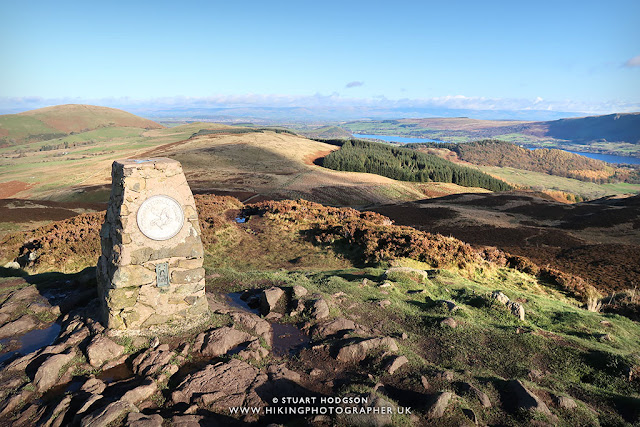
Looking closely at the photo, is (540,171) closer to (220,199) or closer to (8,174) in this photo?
(220,199)

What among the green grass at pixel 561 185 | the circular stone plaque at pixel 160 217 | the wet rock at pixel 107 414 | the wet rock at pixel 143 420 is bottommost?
the green grass at pixel 561 185

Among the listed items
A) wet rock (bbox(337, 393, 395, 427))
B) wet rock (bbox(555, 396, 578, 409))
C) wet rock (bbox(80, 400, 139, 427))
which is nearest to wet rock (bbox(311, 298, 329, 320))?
wet rock (bbox(337, 393, 395, 427))

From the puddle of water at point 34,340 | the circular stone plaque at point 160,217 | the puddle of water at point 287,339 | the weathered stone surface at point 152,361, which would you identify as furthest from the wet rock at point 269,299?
the puddle of water at point 34,340

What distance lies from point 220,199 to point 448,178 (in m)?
102

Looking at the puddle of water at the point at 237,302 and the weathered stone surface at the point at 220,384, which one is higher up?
the weathered stone surface at the point at 220,384

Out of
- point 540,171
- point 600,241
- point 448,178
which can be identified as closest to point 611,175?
point 540,171

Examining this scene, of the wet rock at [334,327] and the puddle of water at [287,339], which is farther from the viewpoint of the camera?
the wet rock at [334,327]

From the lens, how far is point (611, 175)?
18338cm

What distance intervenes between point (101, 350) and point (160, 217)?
11.9ft

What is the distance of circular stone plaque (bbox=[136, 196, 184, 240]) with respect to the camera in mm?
9164

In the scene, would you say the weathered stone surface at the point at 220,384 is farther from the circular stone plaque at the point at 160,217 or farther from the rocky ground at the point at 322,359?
the circular stone plaque at the point at 160,217

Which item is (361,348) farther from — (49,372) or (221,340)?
(49,372)

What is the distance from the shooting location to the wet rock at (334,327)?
32.0ft

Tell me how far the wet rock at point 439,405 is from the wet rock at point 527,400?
1522 millimetres
